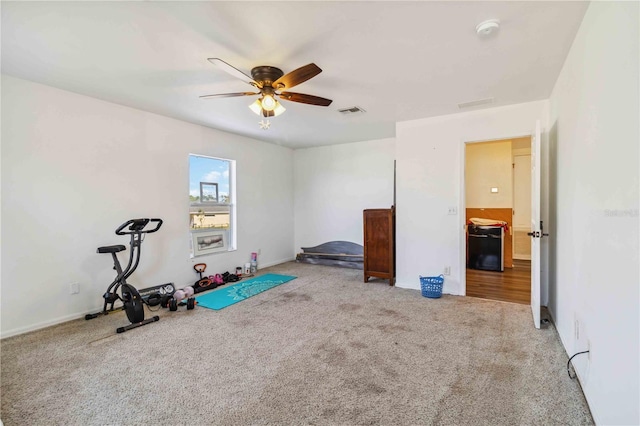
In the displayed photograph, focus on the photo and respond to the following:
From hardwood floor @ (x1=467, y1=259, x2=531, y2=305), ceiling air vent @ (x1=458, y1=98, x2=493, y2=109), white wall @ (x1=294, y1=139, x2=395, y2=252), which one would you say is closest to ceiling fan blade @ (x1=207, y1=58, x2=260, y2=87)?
ceiling air vent @ (x1=458, y1=98, x2=493, y2=109)

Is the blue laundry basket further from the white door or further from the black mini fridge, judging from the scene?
the black mini fridge

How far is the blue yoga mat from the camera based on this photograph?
149 inches

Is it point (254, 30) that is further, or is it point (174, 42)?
point (174, 42)

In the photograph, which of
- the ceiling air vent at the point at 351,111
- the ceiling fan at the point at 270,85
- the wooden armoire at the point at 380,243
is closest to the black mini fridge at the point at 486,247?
the wooden armoire at the point at 380,243

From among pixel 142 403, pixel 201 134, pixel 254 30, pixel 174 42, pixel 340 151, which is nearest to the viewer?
pixel 142 403

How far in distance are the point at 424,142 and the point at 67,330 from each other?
191 inches

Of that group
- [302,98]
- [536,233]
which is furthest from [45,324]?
[536,233]

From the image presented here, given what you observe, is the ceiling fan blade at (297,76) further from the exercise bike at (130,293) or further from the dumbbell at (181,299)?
the dumbbell at (181,299)

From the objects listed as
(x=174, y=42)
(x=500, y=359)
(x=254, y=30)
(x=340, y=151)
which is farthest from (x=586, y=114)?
(x=340, y=151)

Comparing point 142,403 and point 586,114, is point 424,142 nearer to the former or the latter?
point 586,114

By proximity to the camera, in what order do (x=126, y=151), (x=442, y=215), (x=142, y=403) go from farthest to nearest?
(x=442, y=215)
(x=126, y=151)
(x=142, y=403)

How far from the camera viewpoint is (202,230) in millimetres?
4742

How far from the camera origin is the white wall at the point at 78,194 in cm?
287

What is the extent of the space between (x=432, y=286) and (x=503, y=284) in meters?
1.44
